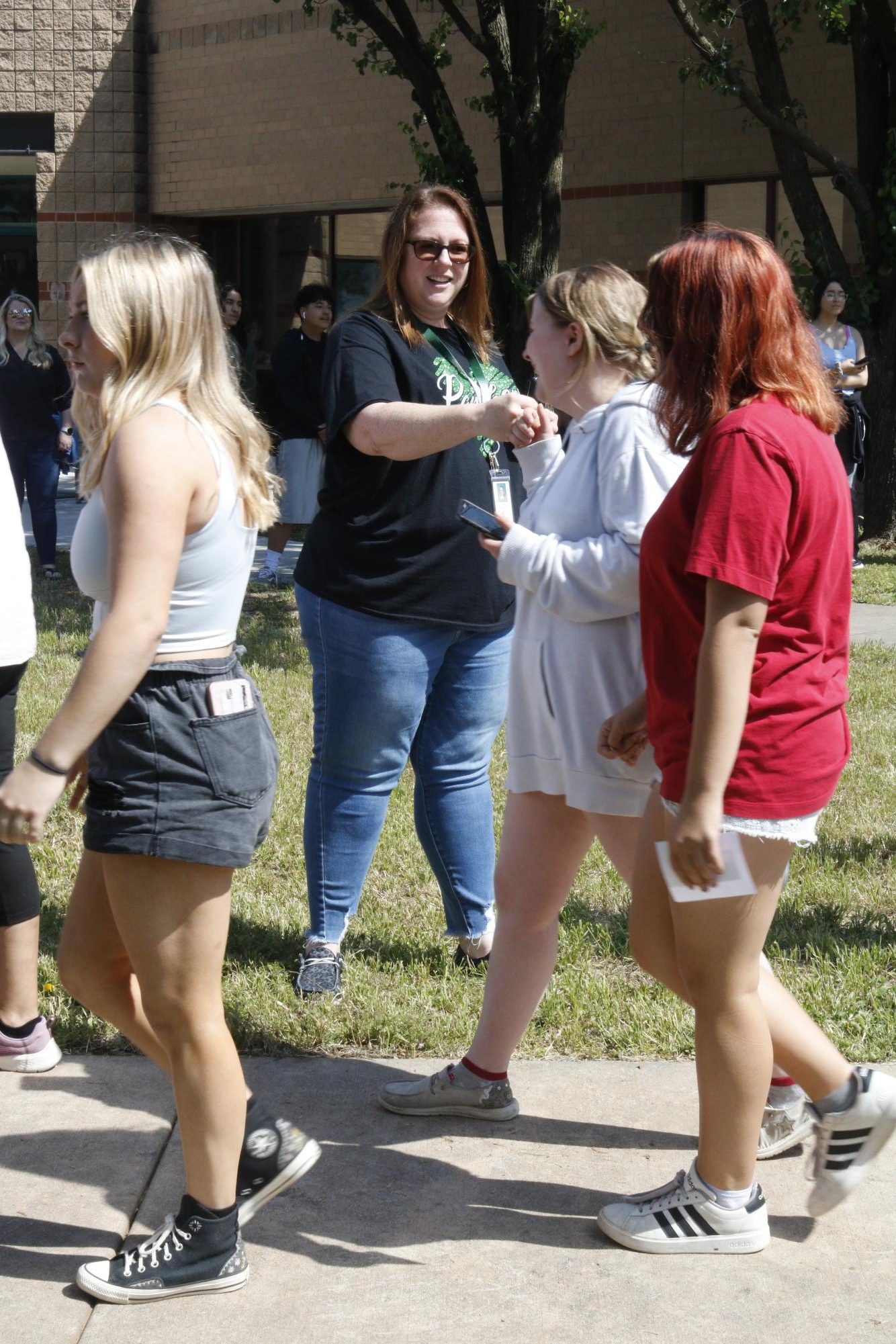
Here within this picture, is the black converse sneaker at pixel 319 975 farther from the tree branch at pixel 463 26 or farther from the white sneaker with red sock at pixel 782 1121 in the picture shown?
the tree branch at pixel 463 26

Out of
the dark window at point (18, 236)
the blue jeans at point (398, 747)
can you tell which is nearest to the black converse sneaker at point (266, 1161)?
the blue jeans at point (398, 747)

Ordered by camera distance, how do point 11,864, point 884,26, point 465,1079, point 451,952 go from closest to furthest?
point 465,1079 → point 11,864 → point 451,952 → point 884,26

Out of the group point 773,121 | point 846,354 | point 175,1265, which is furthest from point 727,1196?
point 773,121

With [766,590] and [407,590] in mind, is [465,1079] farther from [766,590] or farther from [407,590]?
[766,590]

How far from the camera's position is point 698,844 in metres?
2.45

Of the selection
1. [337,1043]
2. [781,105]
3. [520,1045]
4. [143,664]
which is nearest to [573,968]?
[520,1045]

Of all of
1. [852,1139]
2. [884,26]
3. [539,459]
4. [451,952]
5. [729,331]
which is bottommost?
[451,952]

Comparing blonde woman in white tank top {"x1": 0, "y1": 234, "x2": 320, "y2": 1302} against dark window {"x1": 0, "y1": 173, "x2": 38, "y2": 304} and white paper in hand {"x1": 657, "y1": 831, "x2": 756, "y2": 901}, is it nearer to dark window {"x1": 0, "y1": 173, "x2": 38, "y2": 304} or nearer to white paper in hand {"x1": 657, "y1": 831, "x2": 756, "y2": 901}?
white paper in hand {"x1": 657, "y1": 831, "x2": 756, "y2": 901}

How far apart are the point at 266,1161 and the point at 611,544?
1378 millimetres

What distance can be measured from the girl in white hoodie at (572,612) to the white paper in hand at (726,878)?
43 centimetres

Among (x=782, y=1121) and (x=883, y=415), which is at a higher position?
(x=883, y=415)

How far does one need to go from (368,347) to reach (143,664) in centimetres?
161

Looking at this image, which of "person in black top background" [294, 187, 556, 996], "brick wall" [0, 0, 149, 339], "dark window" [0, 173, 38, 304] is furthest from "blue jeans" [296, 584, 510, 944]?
"dark window" [0, 173, 38, 304]

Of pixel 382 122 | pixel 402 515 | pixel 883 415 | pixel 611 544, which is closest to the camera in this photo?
pixel 611 544
